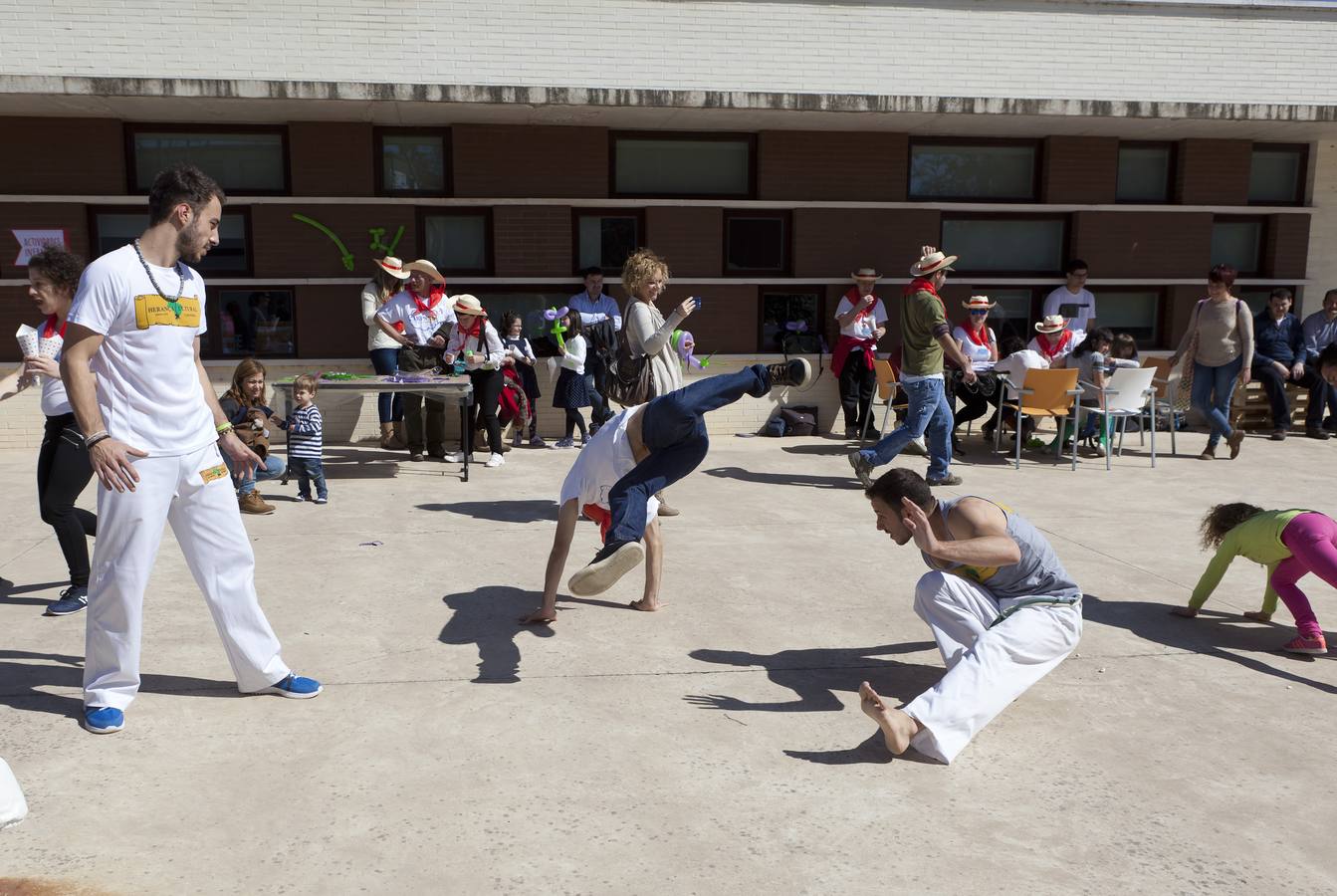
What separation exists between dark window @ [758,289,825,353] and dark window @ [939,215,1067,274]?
181cm

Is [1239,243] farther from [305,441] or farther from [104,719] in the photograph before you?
[104,719]

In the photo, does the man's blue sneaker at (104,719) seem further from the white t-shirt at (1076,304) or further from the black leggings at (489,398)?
the white t-shirt at (1076,304)

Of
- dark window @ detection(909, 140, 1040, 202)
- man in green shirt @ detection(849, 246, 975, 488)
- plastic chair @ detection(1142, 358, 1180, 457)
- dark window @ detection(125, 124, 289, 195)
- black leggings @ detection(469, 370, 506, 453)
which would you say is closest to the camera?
man in green shirt @ detection(849, 246, 975, 488)

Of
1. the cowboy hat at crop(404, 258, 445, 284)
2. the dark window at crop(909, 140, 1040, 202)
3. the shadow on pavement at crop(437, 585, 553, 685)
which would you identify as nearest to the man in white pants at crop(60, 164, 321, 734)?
the shadow on pavement at crop(437, 585, 553, 685)

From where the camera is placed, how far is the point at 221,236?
11.1 meters

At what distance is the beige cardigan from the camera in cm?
707

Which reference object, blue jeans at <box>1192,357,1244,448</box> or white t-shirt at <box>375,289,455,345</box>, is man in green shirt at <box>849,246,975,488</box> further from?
white t-shirt at <box>375,289,455,345</box>

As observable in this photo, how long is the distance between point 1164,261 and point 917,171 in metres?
3.17

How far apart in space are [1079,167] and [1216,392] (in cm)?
334

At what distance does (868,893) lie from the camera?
303 centimetres

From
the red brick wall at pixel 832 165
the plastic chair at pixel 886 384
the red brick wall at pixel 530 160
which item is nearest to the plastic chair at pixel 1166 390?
the plastic chair at pixel 886 384

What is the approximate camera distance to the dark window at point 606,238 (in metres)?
11.9

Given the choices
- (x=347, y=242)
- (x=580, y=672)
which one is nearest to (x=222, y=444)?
(x=580, y=672)

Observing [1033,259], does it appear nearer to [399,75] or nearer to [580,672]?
[399,75]
